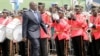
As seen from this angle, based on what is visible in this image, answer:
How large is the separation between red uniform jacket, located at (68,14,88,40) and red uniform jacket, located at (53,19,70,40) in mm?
171

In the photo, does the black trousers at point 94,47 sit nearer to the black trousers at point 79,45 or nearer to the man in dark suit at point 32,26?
the black trousers at point 79,45

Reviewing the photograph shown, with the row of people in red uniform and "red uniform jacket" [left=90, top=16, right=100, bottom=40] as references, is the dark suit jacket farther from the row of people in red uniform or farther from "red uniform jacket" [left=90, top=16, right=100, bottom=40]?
"red uniform jacket" [left=90, top=16, right=100, bottom=40]

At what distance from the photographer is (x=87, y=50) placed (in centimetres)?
1552

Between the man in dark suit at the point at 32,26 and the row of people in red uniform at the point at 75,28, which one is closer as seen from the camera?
the man in dark suit at the point at 32,26

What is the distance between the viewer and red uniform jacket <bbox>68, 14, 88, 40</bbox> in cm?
1415

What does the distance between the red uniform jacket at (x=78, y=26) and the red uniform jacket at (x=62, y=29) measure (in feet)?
0.56

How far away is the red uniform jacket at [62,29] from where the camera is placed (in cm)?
1427

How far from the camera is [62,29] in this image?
566 inches

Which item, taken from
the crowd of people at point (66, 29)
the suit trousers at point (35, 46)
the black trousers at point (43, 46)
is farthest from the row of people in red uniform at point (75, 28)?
the suit trousers at point (35, 46)

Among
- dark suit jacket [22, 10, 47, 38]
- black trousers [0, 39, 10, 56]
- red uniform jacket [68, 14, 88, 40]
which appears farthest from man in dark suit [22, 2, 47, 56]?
black trousers [0, 39, 10, 56]

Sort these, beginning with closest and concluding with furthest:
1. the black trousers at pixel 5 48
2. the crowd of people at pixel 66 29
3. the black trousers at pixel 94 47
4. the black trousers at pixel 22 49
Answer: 1. the crowd of people at pixel 66 29
2. the black trousers at pixel 94 47
3. the black trousers at pixel 5 48
4. the black trousers at pixel 22 49

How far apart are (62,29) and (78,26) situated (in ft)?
1.85

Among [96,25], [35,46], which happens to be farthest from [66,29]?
[35,46]

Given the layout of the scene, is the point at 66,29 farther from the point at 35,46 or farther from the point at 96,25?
the point at 35,46
